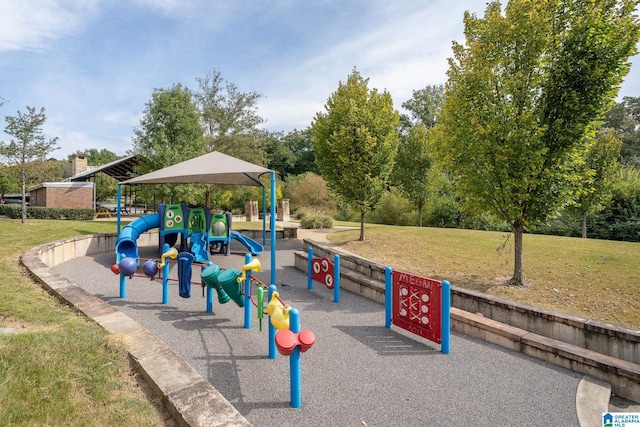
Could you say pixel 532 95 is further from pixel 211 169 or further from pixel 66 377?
pixel 66 377

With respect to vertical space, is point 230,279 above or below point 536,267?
above

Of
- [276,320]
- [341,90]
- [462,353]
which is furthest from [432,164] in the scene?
[276,320]

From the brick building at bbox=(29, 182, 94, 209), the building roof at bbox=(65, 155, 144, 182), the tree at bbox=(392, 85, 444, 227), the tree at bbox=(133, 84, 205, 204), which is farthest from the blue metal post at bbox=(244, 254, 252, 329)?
the brick building at bbox=(29, 182, 94, 209)

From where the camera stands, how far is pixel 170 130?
67.2ft

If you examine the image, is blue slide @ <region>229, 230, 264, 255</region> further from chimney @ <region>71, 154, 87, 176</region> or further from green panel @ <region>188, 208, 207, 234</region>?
chimney @ <region>71, 154, 87, 176</region>

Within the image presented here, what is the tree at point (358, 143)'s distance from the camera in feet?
46.9

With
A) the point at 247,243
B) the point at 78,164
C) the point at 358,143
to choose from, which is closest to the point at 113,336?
the point at 247,243

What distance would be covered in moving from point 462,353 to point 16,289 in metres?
7.64

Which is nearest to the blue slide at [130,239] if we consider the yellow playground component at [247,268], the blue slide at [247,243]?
the blue slide at [247,243]

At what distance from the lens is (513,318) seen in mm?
6105

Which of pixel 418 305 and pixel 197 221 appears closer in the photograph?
pixel 418 305

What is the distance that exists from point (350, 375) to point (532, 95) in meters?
7.18

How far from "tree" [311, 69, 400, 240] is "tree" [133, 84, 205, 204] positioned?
8891mm

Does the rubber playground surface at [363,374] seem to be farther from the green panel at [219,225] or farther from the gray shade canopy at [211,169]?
the green panel at [219,225]
